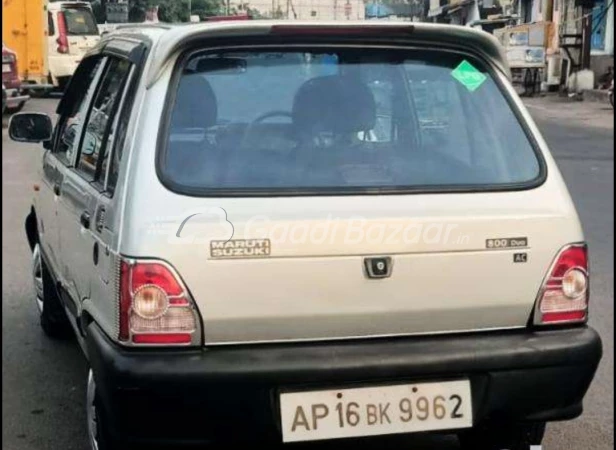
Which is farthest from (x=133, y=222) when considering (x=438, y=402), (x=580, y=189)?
(x=580, y=189)

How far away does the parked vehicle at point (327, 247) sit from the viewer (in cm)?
295

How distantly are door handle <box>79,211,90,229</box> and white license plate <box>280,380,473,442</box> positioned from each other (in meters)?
1.03

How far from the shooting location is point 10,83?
17344mm

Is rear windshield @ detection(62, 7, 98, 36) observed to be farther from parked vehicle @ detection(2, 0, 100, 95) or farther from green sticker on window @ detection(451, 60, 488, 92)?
green sticker on window @ detection(451, 60, 488, 92)

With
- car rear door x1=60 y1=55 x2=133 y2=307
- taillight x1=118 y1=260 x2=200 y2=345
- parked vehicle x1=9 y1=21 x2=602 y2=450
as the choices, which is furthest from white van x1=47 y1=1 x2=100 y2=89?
taillight x1=118 y1=260 x2=200 y2=345

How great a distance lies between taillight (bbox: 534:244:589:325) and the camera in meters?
3.20

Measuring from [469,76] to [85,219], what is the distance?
146cm

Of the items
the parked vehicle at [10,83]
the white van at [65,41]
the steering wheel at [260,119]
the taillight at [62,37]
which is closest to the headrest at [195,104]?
the steering wheel at [260,119]

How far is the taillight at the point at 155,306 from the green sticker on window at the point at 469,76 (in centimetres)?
125

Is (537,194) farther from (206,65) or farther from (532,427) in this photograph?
(206,65)

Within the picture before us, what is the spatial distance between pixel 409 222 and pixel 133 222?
847mm

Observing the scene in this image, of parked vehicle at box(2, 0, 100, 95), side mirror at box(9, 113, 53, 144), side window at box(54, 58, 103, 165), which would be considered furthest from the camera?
parked vehicle at box(2, 0, 100, 95)

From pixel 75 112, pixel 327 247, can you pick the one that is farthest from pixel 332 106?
pixel 75 112

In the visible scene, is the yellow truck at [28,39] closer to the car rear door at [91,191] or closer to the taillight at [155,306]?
the car rear door at [91,191]
